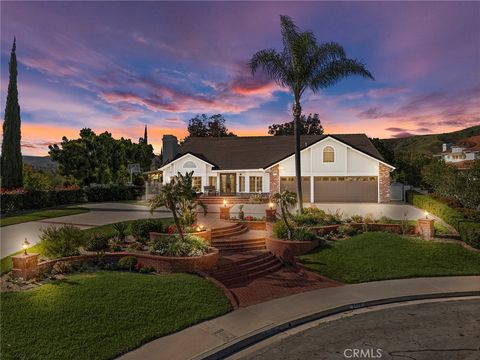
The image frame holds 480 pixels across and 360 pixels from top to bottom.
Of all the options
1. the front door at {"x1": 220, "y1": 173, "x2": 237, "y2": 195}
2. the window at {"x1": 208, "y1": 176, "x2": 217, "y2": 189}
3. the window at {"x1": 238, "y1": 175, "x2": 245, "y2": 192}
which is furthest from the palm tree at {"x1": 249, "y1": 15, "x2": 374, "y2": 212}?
the window at {"x1": 208, "y1": 176, "x2": 217, "y2": 189}

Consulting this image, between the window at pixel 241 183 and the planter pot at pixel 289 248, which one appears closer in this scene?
the planter pot at pixel 289 248

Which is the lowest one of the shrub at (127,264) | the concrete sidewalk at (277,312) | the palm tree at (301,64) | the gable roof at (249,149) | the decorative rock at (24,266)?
the concrete sidewalk at (277,312)

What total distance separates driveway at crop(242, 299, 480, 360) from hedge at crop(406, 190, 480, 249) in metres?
6.29

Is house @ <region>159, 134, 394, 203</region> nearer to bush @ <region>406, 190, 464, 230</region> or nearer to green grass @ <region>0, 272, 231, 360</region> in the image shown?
bush @ <region>406, 190, 464, 230</region>

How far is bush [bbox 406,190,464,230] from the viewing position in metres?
17.6

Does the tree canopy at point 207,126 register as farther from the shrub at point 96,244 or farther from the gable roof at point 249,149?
the shrub at point 96,244

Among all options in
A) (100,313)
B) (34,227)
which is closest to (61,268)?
(100,313)

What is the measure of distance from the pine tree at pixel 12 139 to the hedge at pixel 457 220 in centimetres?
3292

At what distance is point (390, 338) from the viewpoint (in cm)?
763

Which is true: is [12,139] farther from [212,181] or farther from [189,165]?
[212,181]

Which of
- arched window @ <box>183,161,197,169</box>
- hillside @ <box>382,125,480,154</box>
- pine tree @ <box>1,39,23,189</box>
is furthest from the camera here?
hillside @ <box>382,125,480,154</box>

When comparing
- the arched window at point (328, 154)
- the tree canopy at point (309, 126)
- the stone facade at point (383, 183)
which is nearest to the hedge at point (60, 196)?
the arched window at point (328, 154)

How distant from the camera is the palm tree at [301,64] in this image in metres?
19.6

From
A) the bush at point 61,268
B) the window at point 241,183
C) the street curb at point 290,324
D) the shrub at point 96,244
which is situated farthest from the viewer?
the window at point 241,183
